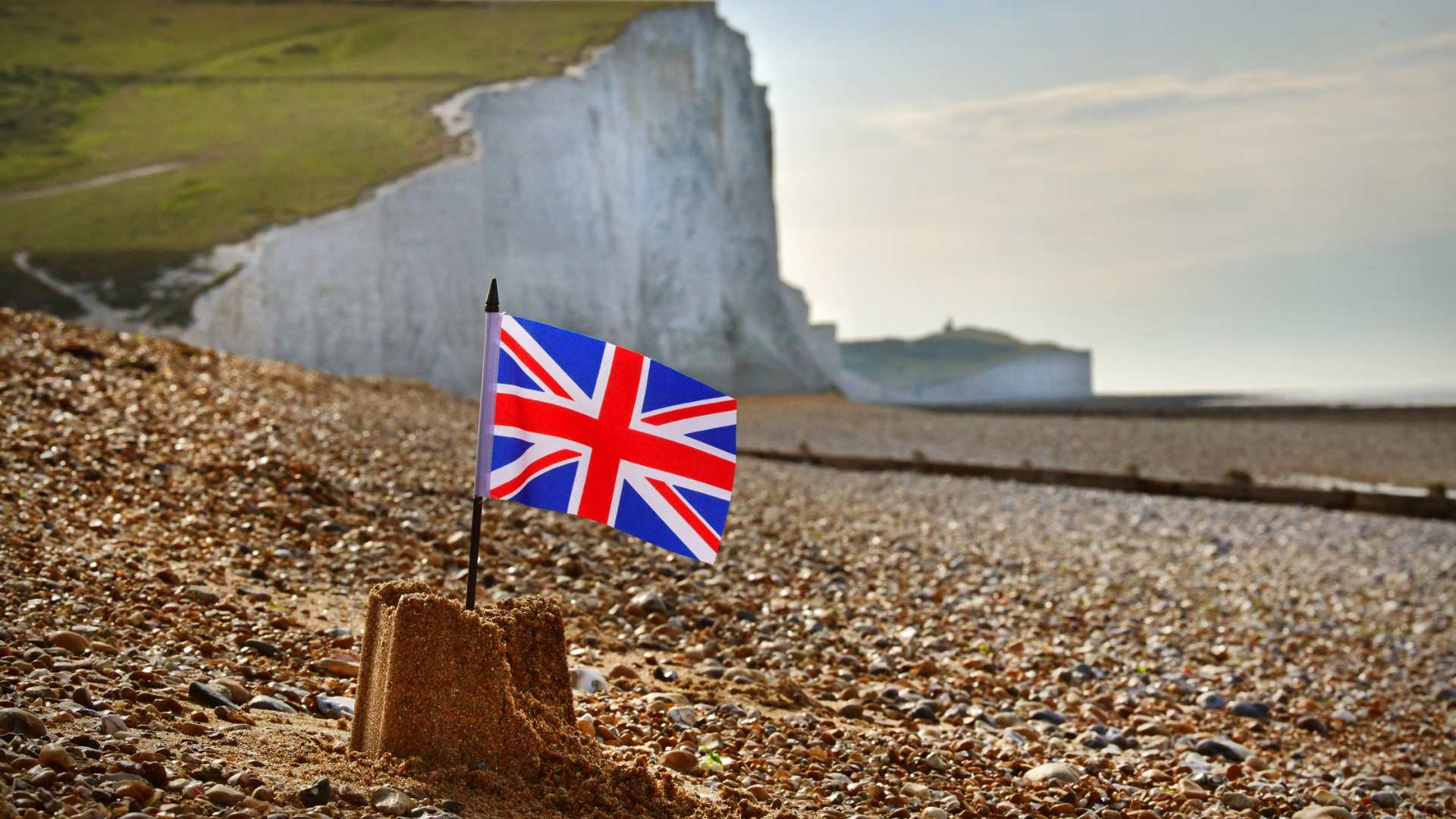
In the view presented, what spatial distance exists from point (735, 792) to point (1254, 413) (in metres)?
40.9

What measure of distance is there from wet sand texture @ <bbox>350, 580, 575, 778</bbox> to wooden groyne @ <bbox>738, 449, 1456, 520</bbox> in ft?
50.3

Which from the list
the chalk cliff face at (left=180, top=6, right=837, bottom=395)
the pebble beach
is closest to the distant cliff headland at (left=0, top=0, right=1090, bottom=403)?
the chalk cliff face at (left=180, top=6, right=837, bottom=395)

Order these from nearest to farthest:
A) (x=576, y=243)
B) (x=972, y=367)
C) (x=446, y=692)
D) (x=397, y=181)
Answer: (x=446, y=692) → (x=397, y=181) → (x=576, y=243) → (x=972, y=367)

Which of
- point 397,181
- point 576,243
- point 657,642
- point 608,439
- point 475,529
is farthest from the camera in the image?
point 576,243

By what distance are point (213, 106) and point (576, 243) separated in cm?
1156

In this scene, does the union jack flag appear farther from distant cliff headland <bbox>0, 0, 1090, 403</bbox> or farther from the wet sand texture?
distant cliff headland <bbox>0, 0, 1090, 403</bbox>

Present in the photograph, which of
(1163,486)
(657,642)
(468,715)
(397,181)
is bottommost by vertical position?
(657,642)

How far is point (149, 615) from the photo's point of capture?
17.3 feet

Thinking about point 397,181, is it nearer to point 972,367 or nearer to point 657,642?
point 657,642

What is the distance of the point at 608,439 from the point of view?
4.11 m

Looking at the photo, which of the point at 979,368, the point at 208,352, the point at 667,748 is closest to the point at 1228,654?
the point at 667,748

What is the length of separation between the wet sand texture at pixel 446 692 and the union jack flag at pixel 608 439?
0.46 metres

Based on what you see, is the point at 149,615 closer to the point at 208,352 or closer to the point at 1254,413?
the point at 208,352

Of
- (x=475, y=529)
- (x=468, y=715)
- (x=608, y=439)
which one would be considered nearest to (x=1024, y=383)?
(x=608, y=439)
